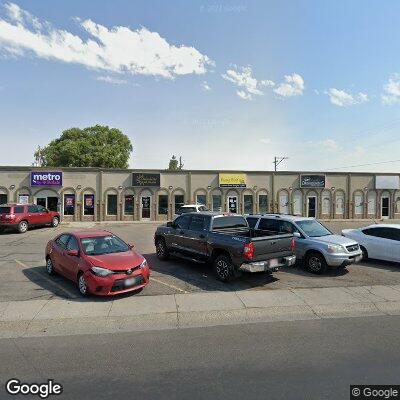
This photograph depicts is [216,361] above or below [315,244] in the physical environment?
below

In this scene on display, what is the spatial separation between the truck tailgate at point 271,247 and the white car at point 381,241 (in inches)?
175

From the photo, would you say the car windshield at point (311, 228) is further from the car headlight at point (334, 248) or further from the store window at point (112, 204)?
the store window at point (112, 204)

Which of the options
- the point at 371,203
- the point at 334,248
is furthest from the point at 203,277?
the point at 371,203

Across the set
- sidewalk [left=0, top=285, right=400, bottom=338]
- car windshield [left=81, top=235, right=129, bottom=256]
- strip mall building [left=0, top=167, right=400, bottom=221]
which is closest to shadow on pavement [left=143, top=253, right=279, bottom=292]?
sidewalk [left=0, top=285, right=400, bottom=338]

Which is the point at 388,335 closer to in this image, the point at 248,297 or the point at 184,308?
the point at 248,297

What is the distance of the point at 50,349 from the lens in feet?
18.1

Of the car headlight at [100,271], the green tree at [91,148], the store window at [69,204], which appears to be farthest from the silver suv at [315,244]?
the green tree at [91,148]

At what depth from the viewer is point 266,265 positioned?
9086 mm

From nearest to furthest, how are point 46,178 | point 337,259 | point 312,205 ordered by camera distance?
1. point 337,259
2. point 46,178
3. point 312,205

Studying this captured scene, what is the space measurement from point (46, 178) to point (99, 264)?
23462 mm

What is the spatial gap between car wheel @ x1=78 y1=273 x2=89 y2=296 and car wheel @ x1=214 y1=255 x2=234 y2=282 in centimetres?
355

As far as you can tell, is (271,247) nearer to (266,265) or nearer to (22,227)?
(266,265)

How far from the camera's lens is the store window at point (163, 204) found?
31.5 m

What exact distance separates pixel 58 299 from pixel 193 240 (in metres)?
4.17
